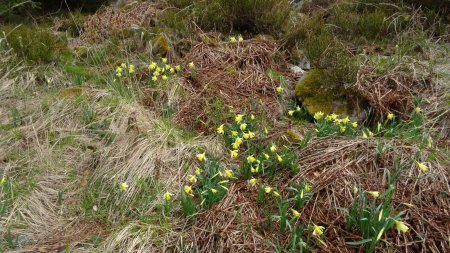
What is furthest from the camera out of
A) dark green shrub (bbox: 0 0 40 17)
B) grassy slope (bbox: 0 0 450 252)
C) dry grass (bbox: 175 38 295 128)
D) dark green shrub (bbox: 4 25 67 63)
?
dark green shrub (bbox: 0 0 40 17)

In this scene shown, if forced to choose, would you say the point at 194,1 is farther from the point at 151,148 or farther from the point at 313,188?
the point at 313,188

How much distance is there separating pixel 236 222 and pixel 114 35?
3.47 meters

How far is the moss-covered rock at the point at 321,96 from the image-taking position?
3758 mm

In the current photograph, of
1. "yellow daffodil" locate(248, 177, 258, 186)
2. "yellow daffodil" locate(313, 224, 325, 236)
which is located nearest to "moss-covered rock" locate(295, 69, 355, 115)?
A: "yellow daffodil" locate(248, 177, 258, 186)

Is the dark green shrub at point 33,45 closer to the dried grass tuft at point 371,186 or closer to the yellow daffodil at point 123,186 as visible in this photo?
the yellow daffodil at point 123,186

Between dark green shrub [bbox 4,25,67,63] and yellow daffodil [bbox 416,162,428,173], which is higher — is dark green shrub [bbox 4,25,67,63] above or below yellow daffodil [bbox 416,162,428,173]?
below

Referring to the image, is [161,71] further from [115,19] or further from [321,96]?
[115,19]

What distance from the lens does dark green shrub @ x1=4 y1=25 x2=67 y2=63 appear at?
452cm

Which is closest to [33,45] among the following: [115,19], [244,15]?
[115,19]

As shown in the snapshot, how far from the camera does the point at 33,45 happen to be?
4.56m

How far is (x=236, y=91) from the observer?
4172 mm

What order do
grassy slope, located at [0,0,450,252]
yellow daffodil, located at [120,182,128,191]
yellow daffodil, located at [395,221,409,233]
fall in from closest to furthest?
1. yellow daffodil, located at [395,221,409,233]
2. grassy slope, located at [0,0,450,252]
3. yellow daffodil, located at [120,182,128,191]

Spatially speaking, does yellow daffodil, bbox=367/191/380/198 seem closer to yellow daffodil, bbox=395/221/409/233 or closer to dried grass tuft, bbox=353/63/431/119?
yellow daffodil, bbox=395/221/409/233

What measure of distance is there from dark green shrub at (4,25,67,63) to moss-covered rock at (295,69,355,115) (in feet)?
8.67
